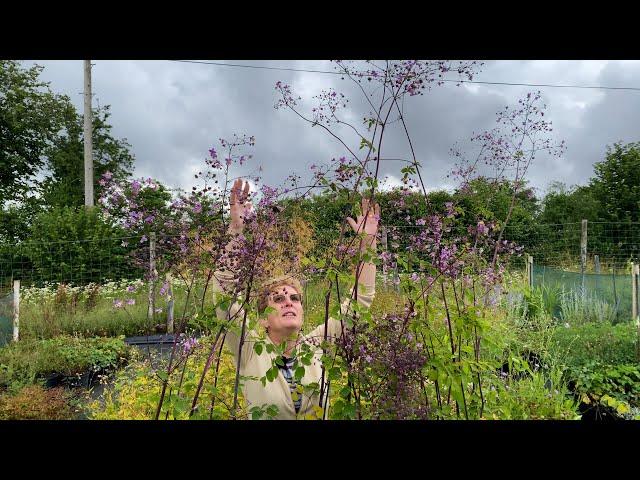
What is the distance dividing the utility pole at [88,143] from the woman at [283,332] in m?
8.79

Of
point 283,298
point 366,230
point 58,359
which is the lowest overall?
point 58,359

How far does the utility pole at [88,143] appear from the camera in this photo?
1019cm

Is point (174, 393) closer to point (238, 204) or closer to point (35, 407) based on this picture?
point (238, 204)

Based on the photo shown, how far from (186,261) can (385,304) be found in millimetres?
3862

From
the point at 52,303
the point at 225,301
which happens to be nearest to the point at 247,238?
the point at 225,301

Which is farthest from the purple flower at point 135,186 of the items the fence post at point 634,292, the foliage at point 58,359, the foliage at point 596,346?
the fence post at point 634,292

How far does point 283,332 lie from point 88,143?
9.44m

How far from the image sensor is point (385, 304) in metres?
5.47

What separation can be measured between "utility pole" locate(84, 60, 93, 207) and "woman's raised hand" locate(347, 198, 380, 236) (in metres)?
9.03

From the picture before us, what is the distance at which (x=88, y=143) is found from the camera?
1030 cm

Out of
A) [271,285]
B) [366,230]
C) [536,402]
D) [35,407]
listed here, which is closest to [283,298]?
[271,285]

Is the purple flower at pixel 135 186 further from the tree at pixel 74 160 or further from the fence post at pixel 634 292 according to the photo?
the tree at pixel 74 160
